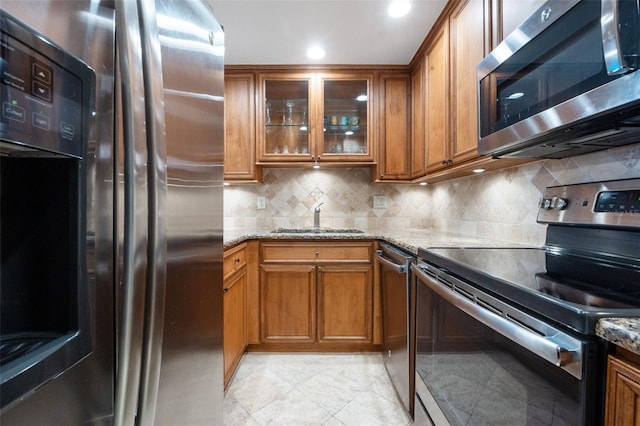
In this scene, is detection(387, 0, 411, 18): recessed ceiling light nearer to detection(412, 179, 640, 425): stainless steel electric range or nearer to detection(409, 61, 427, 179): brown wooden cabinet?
detection(409, 61, 427, 179): brown wooden cabinet

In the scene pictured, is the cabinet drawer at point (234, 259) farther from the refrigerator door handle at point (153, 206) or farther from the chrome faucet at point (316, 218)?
the refrigerator door handle at point (153, 206)

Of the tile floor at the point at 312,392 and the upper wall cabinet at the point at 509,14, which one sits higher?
the upper wall cabinet at the point at 509,14

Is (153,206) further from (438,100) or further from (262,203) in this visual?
(262,203)

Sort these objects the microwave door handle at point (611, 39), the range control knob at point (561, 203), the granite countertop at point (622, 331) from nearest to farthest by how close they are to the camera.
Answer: the granite countertop at point (622, 331) < the microwave door handle at point (611, 39) < the range control knob at point (561, 203)

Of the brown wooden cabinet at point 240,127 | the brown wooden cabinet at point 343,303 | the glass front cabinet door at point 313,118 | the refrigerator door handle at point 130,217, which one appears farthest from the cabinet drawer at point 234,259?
the refrigerator door handle at point 130,217

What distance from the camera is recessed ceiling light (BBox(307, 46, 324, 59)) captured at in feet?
7.40

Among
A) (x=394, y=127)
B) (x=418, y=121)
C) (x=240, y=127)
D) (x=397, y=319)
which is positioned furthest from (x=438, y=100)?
(x=240, y=127)

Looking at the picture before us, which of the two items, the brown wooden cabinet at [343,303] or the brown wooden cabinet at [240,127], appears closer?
the brown wooden cabinet at [343,303]

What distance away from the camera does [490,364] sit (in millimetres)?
884

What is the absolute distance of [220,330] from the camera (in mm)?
1121

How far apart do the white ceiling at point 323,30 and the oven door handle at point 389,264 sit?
1.53 meters

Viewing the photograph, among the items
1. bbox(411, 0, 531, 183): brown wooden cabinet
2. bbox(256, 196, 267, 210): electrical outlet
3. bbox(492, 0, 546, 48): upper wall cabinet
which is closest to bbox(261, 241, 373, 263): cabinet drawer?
bbox(256, 196, 267, 210): electrical outlet

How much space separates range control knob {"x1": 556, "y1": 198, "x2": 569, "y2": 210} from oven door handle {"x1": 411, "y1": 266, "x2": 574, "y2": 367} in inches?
24.8

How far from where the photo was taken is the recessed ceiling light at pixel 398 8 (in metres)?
1.76
